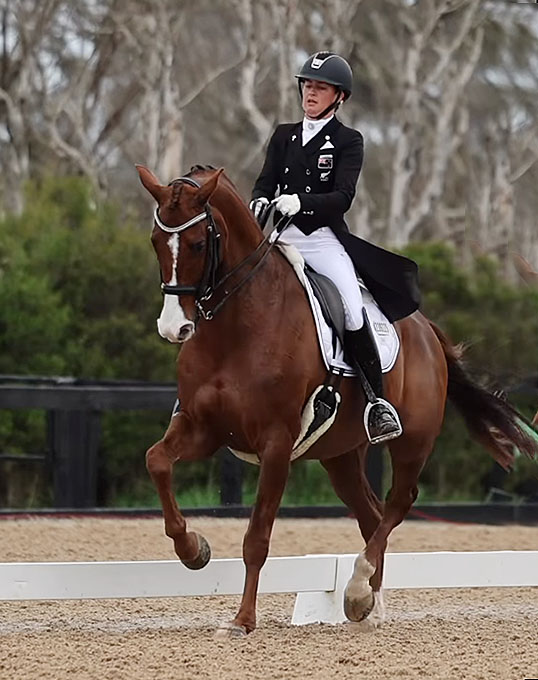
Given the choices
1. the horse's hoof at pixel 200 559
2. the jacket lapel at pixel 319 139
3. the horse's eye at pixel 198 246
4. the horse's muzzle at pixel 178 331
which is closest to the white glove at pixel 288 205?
the jacket lapel at pixel 319 139

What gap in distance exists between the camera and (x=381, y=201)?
36.2 meters

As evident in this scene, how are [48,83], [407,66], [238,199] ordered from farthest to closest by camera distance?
[48,83] < [407,66] < [238,199]

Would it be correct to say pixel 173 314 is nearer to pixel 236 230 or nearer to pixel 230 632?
pixel 236 230

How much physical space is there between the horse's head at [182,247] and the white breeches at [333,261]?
0.86 m

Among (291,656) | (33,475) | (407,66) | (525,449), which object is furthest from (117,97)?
(291,656)

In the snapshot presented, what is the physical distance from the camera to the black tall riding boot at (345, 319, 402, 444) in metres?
6.67

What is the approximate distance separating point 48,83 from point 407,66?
8.18 m

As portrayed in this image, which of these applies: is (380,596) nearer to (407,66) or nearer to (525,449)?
(525,449)

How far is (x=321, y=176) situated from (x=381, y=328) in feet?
2.73

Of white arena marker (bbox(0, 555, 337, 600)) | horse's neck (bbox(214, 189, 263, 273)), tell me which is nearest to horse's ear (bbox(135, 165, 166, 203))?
horse's neck (bbox(214, 189, 263, 273))

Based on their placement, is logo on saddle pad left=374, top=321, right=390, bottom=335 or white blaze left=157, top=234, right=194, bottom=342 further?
logo on saddle pad left=374, top=321, right=390, bottom=335

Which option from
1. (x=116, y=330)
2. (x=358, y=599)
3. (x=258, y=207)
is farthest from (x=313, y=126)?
(x=116, y=330)

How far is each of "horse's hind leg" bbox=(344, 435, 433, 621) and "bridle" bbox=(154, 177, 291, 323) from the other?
1450 mm

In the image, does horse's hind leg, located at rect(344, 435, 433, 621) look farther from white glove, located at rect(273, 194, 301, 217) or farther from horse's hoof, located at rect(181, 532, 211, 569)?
white glove, located at rect(273, 194, 301, 217)
